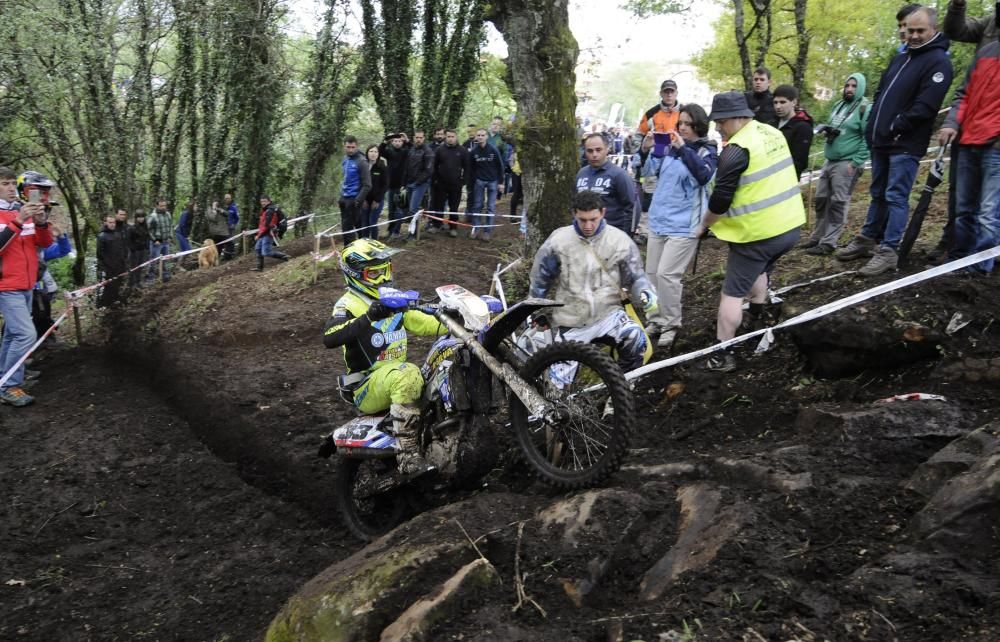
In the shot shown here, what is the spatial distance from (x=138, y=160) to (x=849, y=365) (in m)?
21.6

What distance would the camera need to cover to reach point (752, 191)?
6043 millimetres

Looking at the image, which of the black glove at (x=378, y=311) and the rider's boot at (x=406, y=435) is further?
the rider's boot at (x=406, y=435)

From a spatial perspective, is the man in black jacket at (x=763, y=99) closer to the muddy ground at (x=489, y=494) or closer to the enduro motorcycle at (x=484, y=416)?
the muddy ground at (x=489, y=494)

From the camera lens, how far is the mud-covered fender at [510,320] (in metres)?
4.99

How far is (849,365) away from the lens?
19.3ft

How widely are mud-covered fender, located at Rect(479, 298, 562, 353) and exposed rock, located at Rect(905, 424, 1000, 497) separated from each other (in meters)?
2.23

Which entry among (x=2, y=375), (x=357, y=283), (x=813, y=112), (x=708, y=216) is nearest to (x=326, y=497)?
(x=357, y=283)

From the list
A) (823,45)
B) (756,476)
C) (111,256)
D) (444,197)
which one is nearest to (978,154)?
(756,476)

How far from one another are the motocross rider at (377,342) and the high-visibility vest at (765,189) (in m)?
2.55

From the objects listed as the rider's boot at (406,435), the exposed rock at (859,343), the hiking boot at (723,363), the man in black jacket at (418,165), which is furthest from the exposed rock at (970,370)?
the man in black jacket at (418,165)

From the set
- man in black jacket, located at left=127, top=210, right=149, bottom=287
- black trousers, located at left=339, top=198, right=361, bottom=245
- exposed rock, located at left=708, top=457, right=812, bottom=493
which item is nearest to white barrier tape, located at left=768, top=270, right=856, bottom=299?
exposed rock, located at left=708, top=457, right=812, bottom=493

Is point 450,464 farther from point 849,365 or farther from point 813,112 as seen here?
point 813,112

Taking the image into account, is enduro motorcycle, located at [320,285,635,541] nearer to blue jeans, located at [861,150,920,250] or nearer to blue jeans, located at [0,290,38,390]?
blue jeans, located at [861,150,920,250]

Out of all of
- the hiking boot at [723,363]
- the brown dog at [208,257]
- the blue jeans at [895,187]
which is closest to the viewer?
the hiking boot at [723,363]
